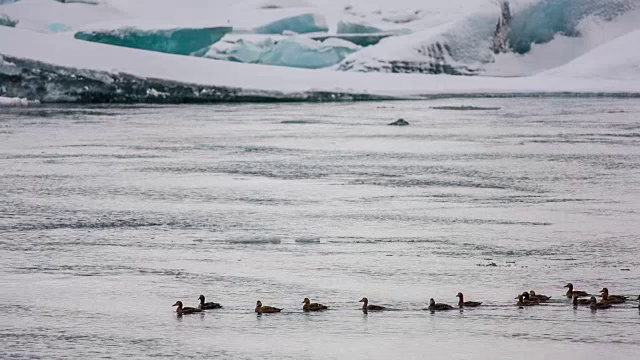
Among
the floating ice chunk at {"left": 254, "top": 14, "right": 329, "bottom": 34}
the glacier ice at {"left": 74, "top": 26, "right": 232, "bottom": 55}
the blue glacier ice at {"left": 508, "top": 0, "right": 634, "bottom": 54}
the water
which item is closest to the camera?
the water

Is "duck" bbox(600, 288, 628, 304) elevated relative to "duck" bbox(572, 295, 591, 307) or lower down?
elevated

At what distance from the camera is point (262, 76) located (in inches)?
815

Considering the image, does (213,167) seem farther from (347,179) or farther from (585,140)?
(585,140)

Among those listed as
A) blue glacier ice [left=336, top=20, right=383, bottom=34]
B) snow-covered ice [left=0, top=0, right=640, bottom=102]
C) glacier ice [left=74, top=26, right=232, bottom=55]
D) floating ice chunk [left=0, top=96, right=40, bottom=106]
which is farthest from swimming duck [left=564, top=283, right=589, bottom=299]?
blue glacier ice [left=336, top=20, right=383, bottom=34]

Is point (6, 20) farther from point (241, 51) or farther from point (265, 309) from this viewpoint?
point (265, 309)

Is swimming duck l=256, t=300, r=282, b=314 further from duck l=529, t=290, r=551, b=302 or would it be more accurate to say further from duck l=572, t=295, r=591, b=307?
duck l=572, t=295, r=591, b=307

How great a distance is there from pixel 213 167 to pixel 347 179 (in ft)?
5.17

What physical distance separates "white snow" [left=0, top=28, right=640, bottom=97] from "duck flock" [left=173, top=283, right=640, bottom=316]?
12721 millimetres

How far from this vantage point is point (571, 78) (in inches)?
936

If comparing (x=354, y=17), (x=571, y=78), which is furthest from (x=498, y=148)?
(x=354, y=17)

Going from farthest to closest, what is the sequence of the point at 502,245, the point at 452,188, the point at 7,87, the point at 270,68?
1. the point at 270,68
2. the point at 7,87
3. the point at 452,188
4. the point at 502,245

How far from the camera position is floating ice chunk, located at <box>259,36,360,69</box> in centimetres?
2566

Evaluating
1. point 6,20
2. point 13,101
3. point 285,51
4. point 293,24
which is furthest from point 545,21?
point 13,101

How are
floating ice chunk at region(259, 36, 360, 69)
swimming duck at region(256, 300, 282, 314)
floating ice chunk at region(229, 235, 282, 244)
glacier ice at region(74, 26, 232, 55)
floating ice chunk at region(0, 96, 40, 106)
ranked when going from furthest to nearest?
glacier ice at region(74, 26, 232, 55) < floating ice chunk at region(259, 36, 360, 69) < floating ice chunk at region(0, 96, 40, 106) < floating ice chunk at region(229, 235, 282, 244) < swimming duck at region(256, 300, 282, 314)
